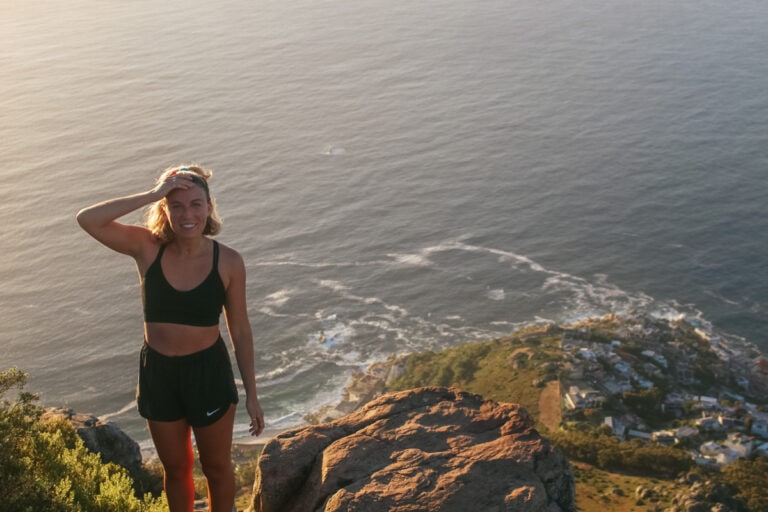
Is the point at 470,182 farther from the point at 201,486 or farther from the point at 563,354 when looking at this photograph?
the point at 201,486

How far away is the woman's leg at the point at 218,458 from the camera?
28.9ft

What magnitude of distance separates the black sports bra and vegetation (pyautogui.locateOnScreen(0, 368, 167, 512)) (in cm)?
305

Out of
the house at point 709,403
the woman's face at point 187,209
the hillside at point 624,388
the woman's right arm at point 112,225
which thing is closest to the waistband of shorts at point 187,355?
the woman's right arm at point 112,225

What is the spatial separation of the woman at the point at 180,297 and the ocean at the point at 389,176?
46.3 meters

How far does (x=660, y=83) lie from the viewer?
11838 cm

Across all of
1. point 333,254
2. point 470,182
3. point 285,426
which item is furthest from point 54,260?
point 470,182

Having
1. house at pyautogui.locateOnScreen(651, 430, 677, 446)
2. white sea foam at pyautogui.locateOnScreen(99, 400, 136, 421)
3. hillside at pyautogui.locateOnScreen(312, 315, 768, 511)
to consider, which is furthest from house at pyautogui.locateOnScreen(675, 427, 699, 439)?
white sea foam at pyautogui.locateOnScreen(99, 400, 136, 421)

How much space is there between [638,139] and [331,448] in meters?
96.1

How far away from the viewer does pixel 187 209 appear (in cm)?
827

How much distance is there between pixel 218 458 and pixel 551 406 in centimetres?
4586

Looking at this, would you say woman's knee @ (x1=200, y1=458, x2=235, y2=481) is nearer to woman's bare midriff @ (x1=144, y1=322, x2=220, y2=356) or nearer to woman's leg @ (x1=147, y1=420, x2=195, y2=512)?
woman's leg @ (x1=147, y1=420, x2=195, y2=512)

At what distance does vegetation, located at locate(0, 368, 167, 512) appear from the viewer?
982 cm

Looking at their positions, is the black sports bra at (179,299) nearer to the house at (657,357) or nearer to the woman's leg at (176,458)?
the woman's leg at (176,458)

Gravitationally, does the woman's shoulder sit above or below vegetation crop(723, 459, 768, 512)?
above
